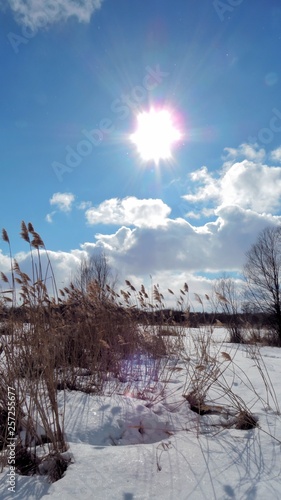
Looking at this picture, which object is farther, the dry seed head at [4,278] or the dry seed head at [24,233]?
the dry seed head at [4,278]

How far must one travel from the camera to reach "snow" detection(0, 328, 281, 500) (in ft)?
4.52

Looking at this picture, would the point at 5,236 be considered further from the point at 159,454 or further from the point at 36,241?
the point at 159,454

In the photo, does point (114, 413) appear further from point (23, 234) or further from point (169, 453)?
point (23, 234)

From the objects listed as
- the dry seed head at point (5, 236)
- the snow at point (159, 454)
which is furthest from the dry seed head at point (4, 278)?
the snow at point (159, 454)

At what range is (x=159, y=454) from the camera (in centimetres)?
171

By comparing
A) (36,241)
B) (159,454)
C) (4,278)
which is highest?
(36,241)

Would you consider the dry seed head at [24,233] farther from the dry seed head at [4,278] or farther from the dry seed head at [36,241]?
the dry seed head at [4,278]

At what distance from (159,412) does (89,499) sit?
1.23 m

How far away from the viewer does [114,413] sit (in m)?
2.31

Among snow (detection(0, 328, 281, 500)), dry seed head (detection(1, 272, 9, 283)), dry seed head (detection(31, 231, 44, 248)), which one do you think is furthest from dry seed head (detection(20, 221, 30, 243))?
snow (detection(0, 328, 281, 500))

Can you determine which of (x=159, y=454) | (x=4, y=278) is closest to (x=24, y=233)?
(x=4, y=278)

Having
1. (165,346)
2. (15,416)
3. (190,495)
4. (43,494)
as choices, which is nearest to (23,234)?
(15,416)

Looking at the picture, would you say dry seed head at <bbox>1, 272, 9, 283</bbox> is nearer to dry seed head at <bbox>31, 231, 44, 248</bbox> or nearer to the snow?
dry seed head at <bbox>31, 231, 44, 248</bbox>

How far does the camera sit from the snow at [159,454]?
4.52 feet
